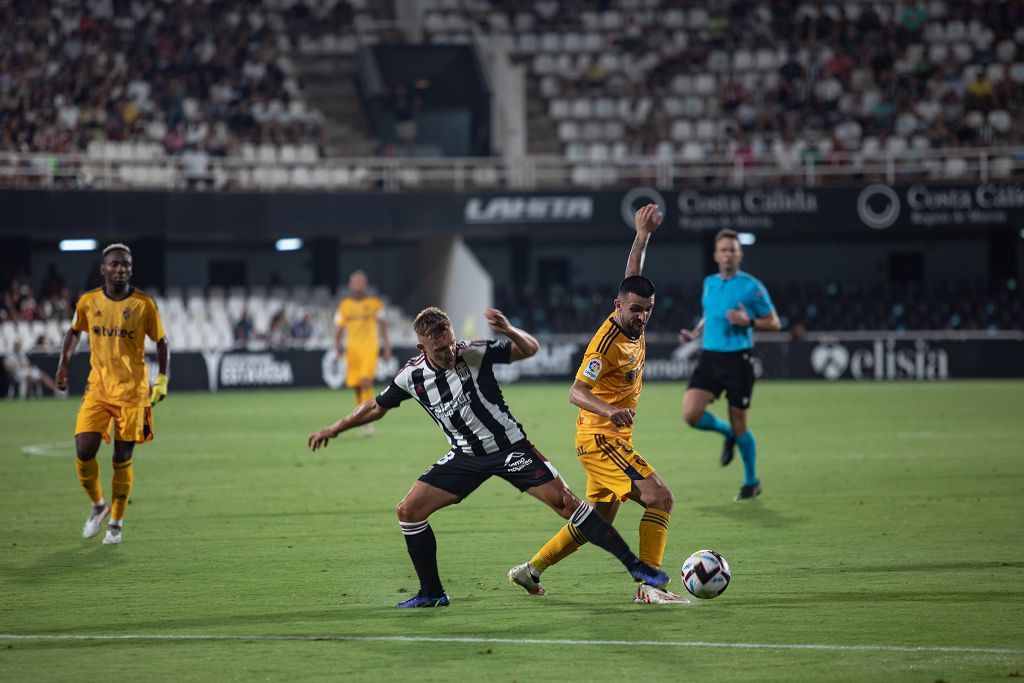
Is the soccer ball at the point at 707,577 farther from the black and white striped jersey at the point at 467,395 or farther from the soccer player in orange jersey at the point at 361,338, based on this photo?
the soccer player in orange jersey at the point at 361,338

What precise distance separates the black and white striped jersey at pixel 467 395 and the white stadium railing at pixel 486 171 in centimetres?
2542

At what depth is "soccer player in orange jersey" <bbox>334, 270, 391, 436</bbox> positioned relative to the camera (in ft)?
67.1

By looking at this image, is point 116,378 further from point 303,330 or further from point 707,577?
point 303,330

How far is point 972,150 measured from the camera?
3422cm

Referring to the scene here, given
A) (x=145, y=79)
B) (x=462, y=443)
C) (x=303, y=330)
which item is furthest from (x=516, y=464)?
(x=145, y=79)

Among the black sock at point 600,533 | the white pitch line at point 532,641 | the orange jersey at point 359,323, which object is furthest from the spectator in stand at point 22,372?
the black sock at point 600,533

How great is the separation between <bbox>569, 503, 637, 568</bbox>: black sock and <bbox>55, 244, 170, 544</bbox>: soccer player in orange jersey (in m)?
4.21

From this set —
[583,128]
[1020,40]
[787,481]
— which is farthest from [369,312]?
[1020,40]

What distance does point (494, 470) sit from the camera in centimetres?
789

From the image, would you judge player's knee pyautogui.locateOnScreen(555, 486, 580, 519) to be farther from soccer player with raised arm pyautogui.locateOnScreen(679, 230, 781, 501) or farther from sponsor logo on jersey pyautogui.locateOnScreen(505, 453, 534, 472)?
soccer player with raised arm pyautogui.locateOnScreen(679, 230, 781, 501)

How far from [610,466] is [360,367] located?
41.9 feet

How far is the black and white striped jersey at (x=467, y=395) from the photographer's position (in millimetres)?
7812

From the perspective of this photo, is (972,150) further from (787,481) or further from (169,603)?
(169,603)

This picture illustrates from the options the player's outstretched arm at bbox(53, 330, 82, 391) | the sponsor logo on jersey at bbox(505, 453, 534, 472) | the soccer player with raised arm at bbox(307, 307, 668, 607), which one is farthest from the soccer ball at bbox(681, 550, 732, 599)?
the player's outstretched arm at bbox(53, 330, 82, 391)
